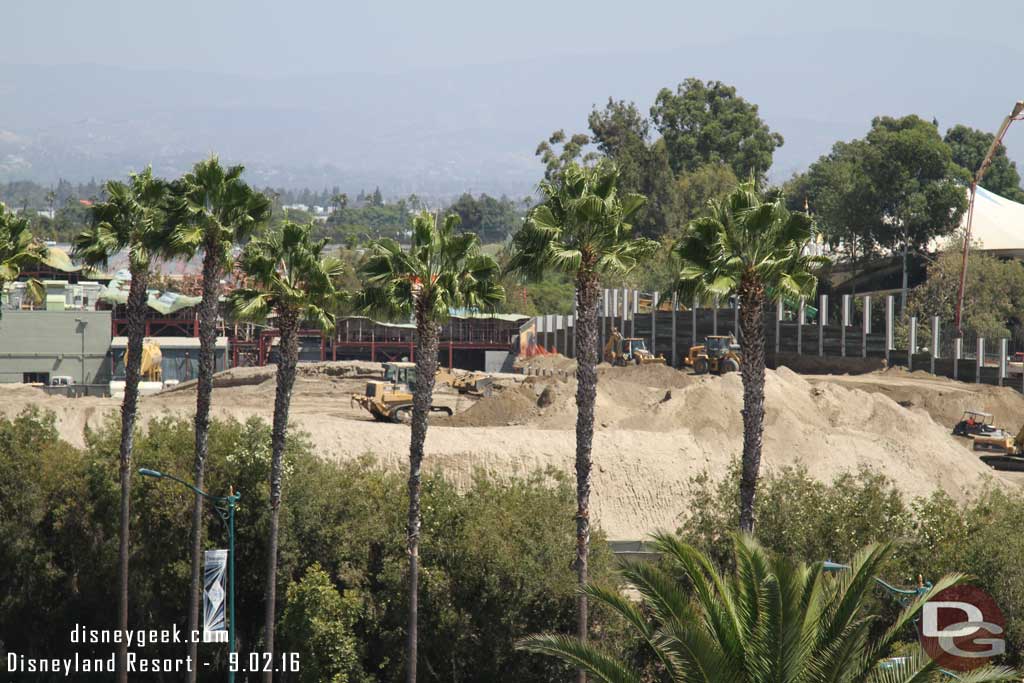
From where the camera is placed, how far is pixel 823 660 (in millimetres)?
22109

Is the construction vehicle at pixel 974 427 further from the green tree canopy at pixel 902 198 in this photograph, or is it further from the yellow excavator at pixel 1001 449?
the green tree canopy at pixel 902 198

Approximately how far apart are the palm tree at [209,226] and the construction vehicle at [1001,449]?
41.1 meters

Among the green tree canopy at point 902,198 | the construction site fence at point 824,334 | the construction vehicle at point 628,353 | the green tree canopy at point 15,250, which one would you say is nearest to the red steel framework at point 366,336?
the construction site fence at point 824,334

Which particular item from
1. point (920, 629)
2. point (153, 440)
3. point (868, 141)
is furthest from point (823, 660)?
point (868, 141)

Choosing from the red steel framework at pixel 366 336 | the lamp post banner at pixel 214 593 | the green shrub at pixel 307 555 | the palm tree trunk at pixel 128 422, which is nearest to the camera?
the lamp post banner at pixel 214 593

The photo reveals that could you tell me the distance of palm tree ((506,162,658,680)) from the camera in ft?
110

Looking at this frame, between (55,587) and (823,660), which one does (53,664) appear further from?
(823,660)

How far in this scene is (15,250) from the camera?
4888 centimetres

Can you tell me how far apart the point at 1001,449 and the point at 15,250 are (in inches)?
1829

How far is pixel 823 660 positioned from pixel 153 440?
1171 inches

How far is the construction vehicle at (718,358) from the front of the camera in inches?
3428

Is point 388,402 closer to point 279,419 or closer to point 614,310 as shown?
point 279,419

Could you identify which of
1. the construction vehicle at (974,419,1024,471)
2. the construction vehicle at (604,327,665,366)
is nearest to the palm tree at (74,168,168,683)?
the construction vehicle at (974,419,1024,471)

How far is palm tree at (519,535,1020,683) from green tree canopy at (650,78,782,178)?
16691 centimetres
